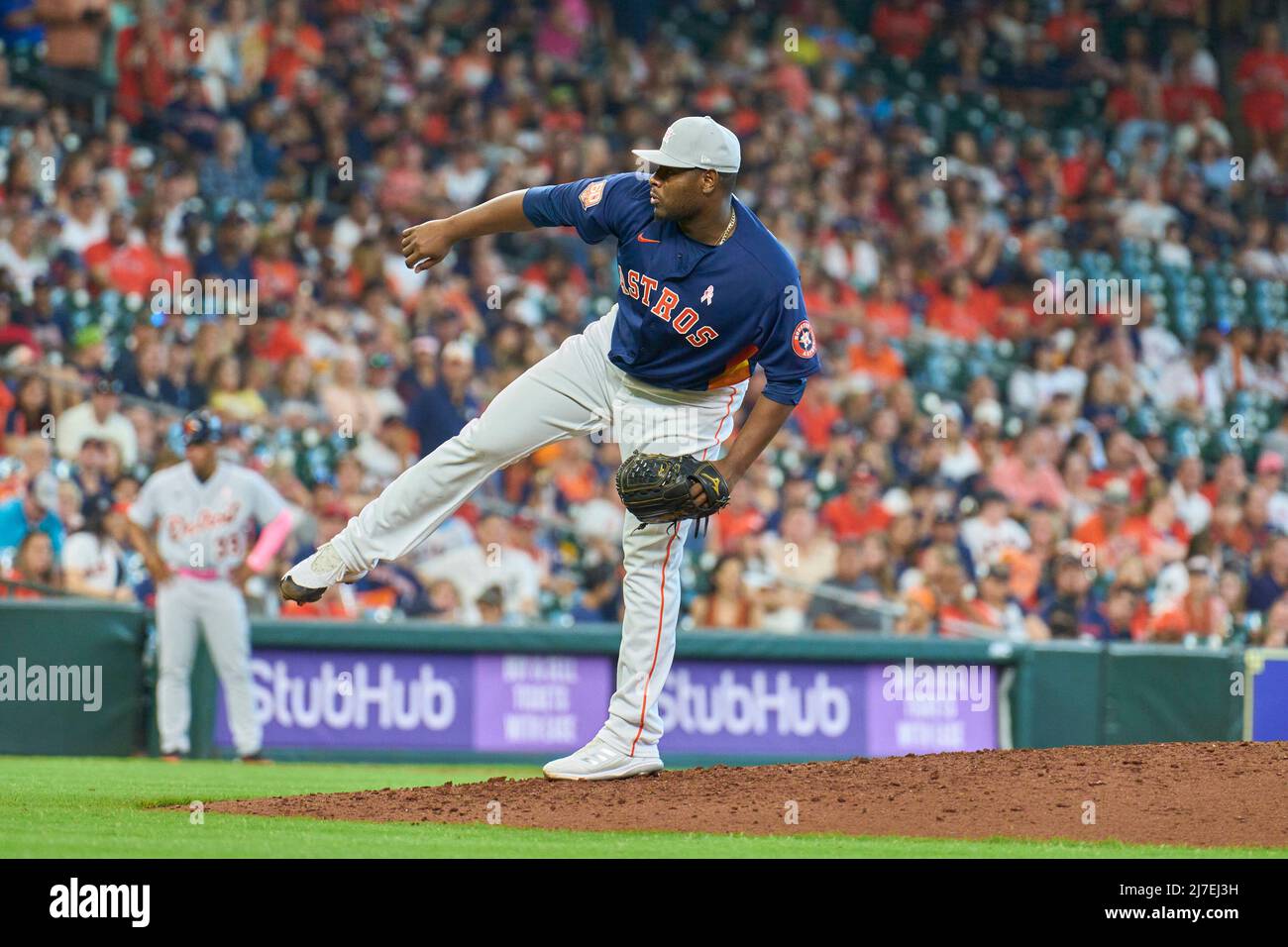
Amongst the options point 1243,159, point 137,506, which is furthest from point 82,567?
point 1243,159

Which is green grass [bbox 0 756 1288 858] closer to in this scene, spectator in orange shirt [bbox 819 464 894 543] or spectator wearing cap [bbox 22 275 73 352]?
spectator wearing cap [bbox 22 275 73 352]

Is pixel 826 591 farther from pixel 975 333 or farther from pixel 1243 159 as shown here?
pixel 1243 159

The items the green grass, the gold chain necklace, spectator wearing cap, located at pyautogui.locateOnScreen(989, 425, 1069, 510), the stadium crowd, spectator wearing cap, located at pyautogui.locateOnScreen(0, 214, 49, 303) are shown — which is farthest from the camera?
spectator wearing cap, located at pyautogui.locateOnScreen(989, 425, 1069, 510)

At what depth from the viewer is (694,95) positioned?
17625 millimetres

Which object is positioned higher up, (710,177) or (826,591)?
(710,177)

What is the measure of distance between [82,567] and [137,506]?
750 mm

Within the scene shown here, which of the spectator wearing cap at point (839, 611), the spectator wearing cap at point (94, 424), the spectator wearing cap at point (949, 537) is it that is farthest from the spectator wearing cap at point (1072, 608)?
the spectator wearing cap at point (94, 424)

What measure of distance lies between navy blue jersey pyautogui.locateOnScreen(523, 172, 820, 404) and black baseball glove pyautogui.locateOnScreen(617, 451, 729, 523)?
341 mm

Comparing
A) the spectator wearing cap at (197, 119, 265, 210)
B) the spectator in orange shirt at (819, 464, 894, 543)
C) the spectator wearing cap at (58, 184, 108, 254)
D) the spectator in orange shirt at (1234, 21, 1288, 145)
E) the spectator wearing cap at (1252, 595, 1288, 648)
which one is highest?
the spectator in orange shirt at (1234, 21, 1288, 145)

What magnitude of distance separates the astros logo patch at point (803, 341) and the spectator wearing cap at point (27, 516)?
6.05m

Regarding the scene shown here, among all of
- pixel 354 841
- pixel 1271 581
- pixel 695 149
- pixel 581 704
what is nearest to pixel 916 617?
pixel 581 704

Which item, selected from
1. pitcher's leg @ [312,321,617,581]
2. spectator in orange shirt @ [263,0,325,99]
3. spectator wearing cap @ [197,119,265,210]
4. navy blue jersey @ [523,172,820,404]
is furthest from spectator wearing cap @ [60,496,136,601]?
navy blue jersey @ [523,172,820,404]

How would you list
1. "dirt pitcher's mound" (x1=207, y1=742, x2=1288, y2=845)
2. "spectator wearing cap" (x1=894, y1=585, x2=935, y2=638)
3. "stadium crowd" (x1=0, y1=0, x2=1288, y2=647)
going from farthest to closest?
"spectator wearing cap" (x1=894, y1=585, x2=935, y2=638), "stadium crowd" (x1=0, y1=0, x2=1288, y2=647), "dirt pitcher's mound" (x1=207, y1=742, x2=1288, y2=845)

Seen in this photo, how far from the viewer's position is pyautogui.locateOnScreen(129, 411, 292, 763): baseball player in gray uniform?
420 inches
